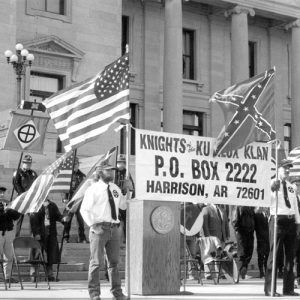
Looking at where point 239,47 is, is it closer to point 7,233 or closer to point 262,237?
point 262,237

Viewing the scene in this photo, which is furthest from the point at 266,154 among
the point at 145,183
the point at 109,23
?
the point at 109,23

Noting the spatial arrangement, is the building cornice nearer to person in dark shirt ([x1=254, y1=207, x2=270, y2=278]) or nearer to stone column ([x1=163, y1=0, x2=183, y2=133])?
stone column ([x1=163, y1=0, x2=183, y2=133])

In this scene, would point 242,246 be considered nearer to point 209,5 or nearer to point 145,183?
point 145,183

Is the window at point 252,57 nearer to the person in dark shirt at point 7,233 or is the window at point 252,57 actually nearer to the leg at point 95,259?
the person in dark shirt at point 7,233

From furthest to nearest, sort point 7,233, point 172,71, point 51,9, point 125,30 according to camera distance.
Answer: point 125,30 < point 172,71 < point 51,9 < point 7,233

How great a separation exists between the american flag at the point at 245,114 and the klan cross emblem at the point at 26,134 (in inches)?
267

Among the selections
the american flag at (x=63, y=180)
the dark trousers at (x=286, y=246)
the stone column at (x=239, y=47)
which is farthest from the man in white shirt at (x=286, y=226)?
the stone column at (x=239, y=47)

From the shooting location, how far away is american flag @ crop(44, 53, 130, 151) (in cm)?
1334

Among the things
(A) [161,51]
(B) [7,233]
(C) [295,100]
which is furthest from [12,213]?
(C) [295,100]

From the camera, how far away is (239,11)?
3903 cm

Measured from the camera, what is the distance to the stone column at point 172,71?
113 feet

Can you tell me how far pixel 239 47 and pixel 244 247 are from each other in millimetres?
20063

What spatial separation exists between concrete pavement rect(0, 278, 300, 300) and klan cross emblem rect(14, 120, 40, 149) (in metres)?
3.85

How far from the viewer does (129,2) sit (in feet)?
128
